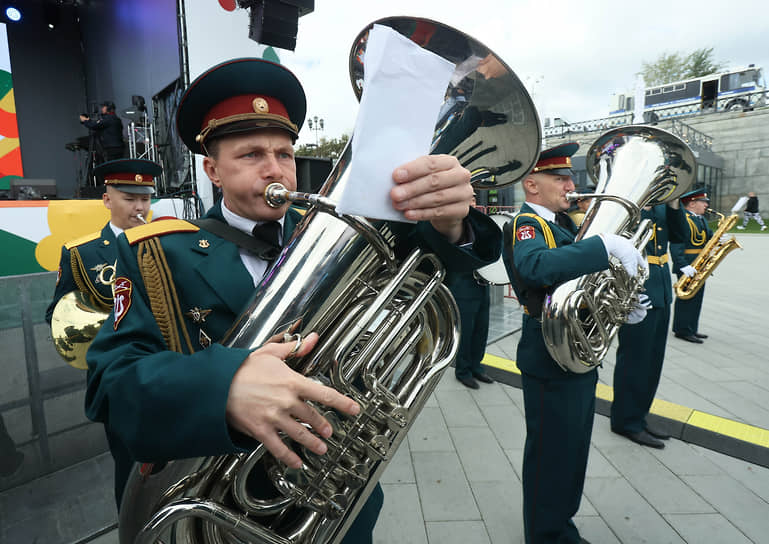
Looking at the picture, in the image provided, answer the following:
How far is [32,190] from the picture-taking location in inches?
234

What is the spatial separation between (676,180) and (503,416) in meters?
2.48

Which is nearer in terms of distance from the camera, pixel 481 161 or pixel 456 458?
pixel 481 161

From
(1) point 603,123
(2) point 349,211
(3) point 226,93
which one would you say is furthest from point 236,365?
(1) point 603,123

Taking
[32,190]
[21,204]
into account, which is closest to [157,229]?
[21,204]

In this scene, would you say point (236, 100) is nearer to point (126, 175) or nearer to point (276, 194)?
point (276, 194)

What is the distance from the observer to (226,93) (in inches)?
46.6

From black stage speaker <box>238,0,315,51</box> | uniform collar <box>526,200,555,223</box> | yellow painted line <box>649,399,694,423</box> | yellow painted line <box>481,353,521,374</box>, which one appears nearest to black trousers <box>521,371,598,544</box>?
uniform collar <box>526,200,555,223</box>

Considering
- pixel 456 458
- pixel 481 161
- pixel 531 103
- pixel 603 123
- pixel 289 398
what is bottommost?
pixel 456 458

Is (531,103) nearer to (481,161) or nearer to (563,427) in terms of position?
(481,161)

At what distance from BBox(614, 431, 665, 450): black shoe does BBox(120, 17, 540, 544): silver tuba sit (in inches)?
120

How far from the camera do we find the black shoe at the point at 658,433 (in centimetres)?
340

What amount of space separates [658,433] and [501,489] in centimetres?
163

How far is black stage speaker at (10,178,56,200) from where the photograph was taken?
576 cm

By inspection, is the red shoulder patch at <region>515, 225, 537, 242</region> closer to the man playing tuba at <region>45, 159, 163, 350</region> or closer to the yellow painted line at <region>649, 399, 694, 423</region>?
the man playing tuba at <region>45, 159, 163, 350</region>
